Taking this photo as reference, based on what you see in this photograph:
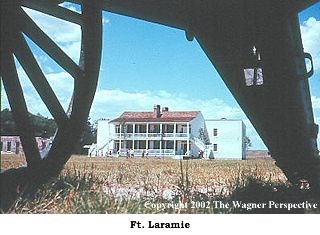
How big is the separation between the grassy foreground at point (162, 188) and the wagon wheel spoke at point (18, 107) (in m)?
0.07

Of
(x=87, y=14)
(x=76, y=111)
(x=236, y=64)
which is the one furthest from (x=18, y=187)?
(x=236, y=64)

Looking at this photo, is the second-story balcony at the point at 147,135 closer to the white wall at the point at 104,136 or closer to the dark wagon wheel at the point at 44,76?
the white wall at the point at 104,136

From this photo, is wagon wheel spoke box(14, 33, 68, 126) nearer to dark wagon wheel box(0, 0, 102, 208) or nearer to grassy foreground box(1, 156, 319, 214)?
dark wagon wheel box(0, 0, 102, 208)

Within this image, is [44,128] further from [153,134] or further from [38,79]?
[153,134]

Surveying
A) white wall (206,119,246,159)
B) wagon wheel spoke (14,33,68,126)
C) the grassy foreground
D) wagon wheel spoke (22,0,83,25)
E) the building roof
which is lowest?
the grassy foreground

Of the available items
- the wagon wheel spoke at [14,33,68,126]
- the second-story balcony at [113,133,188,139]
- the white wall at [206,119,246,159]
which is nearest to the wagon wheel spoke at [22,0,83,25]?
the wagon wheel spoke at [14,33,68,126]

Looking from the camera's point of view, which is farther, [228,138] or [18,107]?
[228,138]

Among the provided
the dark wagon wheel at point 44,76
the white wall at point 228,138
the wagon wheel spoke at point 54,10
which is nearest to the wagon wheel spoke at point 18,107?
the dark wagon wheel at point 44,76

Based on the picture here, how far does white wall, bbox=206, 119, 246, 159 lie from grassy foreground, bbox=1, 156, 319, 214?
0.06 m

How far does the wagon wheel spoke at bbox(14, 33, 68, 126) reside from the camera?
3.89m

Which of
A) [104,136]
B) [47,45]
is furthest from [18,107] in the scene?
[104,136]

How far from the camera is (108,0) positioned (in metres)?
3.92

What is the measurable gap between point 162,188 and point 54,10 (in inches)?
47.2

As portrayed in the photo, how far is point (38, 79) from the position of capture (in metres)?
3.93
